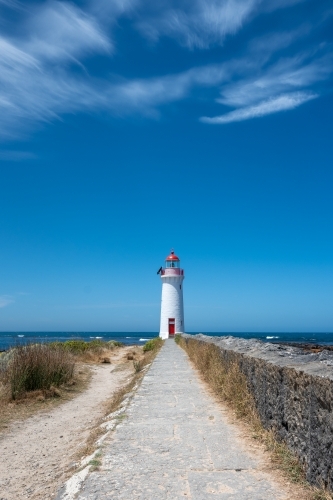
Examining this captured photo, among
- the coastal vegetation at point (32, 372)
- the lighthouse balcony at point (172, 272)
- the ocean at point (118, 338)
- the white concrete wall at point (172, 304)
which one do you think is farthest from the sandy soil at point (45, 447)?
the lighthouse balcony at point (172, 272)

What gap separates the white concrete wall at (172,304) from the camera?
109 ft

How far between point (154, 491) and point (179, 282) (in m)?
30.6

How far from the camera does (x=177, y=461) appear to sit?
4055 mm

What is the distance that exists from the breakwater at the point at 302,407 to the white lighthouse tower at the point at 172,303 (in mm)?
28276

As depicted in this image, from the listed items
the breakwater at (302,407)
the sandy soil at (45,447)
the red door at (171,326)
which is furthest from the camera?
the red door at (171,326)

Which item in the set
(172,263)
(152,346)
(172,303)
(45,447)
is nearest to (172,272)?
(172,263)

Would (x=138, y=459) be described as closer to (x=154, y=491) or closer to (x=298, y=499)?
(x=154, y=491)

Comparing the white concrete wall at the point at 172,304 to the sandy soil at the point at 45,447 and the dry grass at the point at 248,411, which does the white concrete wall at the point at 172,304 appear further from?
the dry grass at the point at 248,411

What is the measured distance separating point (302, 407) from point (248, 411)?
208 cm

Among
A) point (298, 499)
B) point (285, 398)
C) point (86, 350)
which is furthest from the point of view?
point (86, 350)

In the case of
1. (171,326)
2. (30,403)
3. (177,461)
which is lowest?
(30,403)

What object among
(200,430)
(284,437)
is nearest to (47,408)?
(200,430)

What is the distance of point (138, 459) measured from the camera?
4094 millimetres

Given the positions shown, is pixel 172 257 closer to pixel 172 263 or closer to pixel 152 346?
pixel 172 263
